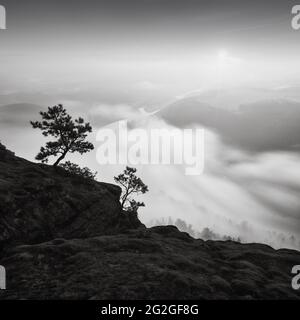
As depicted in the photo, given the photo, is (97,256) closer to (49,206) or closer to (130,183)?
(49,206)

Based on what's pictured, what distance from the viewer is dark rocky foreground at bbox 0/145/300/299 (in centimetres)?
2839

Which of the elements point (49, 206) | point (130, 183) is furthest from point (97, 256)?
point (130, 183)

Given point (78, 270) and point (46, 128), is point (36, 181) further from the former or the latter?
point (78, 270)

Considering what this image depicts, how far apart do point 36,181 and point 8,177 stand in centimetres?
433

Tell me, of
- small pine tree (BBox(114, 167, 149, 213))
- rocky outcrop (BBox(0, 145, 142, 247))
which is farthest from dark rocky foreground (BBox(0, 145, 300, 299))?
small pine tree (BBox(114, 167, 149, 213))

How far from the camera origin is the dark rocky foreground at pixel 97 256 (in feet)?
93.1

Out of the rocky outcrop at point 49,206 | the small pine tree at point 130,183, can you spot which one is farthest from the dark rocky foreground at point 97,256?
the small pine tree at point 130,183

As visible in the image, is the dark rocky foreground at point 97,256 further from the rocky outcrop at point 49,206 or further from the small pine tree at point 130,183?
the small pine tree at point 130,183

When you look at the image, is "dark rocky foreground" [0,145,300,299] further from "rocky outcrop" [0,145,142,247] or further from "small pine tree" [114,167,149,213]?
"small pine tree" [114,167,149,213]
